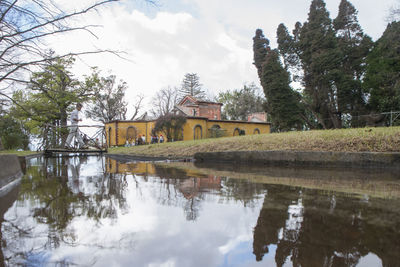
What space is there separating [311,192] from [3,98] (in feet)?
16.2

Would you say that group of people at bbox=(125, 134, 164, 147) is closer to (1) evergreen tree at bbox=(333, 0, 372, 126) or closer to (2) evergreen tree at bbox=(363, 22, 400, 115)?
(1) evergreen tree at bbox=(333, 0, 372, 126)

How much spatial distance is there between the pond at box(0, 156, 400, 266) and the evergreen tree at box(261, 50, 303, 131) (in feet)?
91.0

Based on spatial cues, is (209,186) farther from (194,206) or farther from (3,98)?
(3,98)

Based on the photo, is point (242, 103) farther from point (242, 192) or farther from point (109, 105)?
point (242, 192)

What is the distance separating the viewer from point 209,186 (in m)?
4.19

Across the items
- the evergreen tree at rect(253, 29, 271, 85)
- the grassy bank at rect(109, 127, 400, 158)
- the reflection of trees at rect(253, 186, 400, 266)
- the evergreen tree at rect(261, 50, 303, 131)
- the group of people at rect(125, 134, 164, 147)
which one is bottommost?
the reflection of trees at rect(253, 186, 400, 266)

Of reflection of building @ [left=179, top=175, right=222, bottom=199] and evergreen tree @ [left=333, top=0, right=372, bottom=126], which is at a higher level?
evergreen tree @ [left=333, top=0, right=372, bottom=126]

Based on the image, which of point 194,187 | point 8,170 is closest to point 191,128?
point 8,170

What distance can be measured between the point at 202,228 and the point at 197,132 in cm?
3210

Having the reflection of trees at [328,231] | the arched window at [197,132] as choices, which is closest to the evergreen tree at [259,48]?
the arched window at [197,132]

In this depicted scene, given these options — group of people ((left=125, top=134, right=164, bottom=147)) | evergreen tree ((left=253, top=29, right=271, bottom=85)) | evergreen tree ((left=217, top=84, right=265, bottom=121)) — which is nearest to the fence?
group of people ((left=125, top=134, right=164, bottom=147))

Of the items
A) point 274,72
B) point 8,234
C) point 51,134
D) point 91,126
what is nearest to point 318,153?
point 8,234

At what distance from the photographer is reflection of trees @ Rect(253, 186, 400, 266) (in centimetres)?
162

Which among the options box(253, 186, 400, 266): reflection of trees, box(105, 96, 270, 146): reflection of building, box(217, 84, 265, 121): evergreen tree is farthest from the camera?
box(217, 84, 265, 121): evergreen tree
